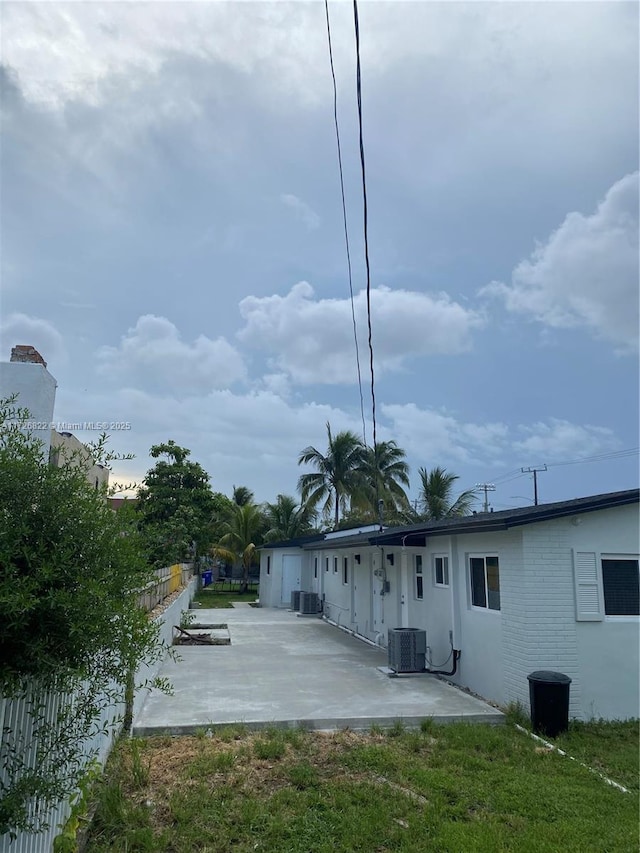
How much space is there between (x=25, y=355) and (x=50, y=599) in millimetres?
9779

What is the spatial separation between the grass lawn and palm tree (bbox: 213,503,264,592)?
27.5 meters

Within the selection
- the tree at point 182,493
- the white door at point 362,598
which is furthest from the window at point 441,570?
the tree at point 182,493

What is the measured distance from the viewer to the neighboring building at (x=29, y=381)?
1051cm

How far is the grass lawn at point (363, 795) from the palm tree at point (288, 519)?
2777cm

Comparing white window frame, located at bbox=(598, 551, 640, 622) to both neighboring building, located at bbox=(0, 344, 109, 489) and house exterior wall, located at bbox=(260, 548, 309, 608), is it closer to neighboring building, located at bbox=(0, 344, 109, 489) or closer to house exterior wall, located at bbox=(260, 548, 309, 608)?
neighboring building, located at bbox=(0, 344, 109, 489)

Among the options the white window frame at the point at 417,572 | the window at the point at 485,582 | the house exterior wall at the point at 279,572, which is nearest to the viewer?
the window at the point at 485,582

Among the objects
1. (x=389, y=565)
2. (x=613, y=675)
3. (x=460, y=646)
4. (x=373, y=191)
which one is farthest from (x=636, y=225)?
(x=389, y=565)

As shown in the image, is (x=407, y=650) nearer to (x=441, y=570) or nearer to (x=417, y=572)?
(x=441, y=570)

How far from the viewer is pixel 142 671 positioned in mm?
8898

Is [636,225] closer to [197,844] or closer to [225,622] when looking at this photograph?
[197,844]

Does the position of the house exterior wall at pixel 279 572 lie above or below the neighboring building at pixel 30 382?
below

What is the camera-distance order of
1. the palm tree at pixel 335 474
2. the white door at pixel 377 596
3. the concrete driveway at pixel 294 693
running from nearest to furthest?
the concrete driveway at pixel 294 693 < the white door at pixel 377 596 < the palm tree at pixel 335 474

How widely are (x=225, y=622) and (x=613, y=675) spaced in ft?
44.7

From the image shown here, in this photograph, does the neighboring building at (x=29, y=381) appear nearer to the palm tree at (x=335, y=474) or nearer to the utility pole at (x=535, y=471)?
the palm tree at (x=335, y=474)
